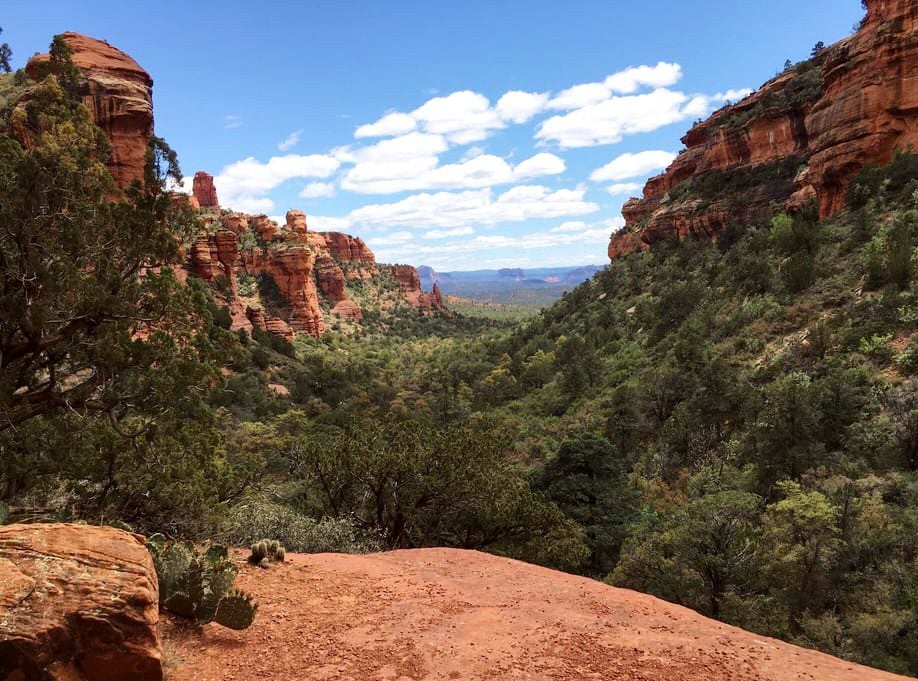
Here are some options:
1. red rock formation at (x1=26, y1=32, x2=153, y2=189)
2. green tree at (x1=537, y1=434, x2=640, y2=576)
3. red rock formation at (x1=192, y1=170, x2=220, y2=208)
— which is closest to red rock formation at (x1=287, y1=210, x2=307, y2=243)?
red rock formation at (x1=192, y1=170, x2=220, y2=208)

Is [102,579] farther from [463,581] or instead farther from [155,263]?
[155,263]

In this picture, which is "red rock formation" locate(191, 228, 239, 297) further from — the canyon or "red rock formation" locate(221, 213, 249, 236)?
"red rock formation" locate(221, 213, 249, 236)

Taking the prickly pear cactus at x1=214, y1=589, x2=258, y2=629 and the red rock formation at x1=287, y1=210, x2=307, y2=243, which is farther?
the red rock formation at x1=287, y1=210, x2=307, y2=243

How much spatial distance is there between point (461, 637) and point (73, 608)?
4.36 meters

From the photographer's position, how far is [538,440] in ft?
96.6

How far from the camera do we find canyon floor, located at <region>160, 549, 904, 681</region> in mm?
5602

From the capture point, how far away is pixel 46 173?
8.04m

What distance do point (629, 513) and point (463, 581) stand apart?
39.6 feet

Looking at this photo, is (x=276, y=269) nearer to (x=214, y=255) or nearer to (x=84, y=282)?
(x=214, y=255)

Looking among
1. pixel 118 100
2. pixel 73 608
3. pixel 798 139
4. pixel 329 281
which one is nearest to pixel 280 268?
pixel 329 281

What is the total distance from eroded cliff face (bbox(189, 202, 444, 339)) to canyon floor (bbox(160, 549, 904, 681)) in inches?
1263

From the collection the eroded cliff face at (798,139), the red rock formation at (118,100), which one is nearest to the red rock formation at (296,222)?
the red rock formation at (118,100)

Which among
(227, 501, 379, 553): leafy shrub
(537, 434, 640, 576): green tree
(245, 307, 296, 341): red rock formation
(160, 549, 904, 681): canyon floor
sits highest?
(245, 307, 296, 341): red rock formation

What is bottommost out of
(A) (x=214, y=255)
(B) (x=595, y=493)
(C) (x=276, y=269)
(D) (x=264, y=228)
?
(B) (x=595, y=493)
